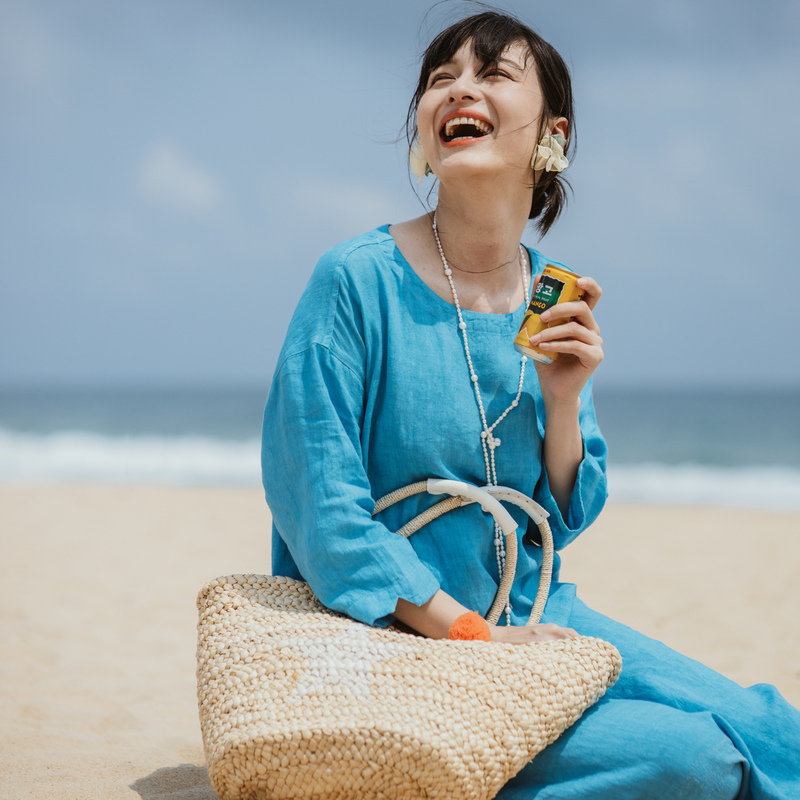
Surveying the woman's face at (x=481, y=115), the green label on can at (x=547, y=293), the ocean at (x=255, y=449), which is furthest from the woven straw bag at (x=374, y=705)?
the ocean at (x=255, y=449)

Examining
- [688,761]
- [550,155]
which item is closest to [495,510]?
[688,761]

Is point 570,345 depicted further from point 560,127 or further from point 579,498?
point 560,127

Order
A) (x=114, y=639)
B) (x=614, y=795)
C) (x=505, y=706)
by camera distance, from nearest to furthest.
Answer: (x=505, y=706)
(x=614, y=795)
(x=114, y=639)

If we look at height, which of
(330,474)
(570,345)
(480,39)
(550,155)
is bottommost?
(330,474)

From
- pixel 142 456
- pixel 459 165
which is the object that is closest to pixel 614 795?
pixel 459 165

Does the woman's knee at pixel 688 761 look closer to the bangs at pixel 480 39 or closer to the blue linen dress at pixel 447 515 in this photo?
the blue linen dress at pixel 447 515

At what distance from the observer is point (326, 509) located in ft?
5.42

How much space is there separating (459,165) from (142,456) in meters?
17.4

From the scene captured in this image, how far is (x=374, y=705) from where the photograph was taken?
142 cm

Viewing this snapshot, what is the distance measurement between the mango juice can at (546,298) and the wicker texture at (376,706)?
0.63 metres

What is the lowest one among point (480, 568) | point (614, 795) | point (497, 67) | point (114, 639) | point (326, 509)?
point (114, 639)

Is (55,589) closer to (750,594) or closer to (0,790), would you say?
(0,790)

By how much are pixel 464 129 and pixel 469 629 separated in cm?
118

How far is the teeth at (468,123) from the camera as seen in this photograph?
6.31ft
